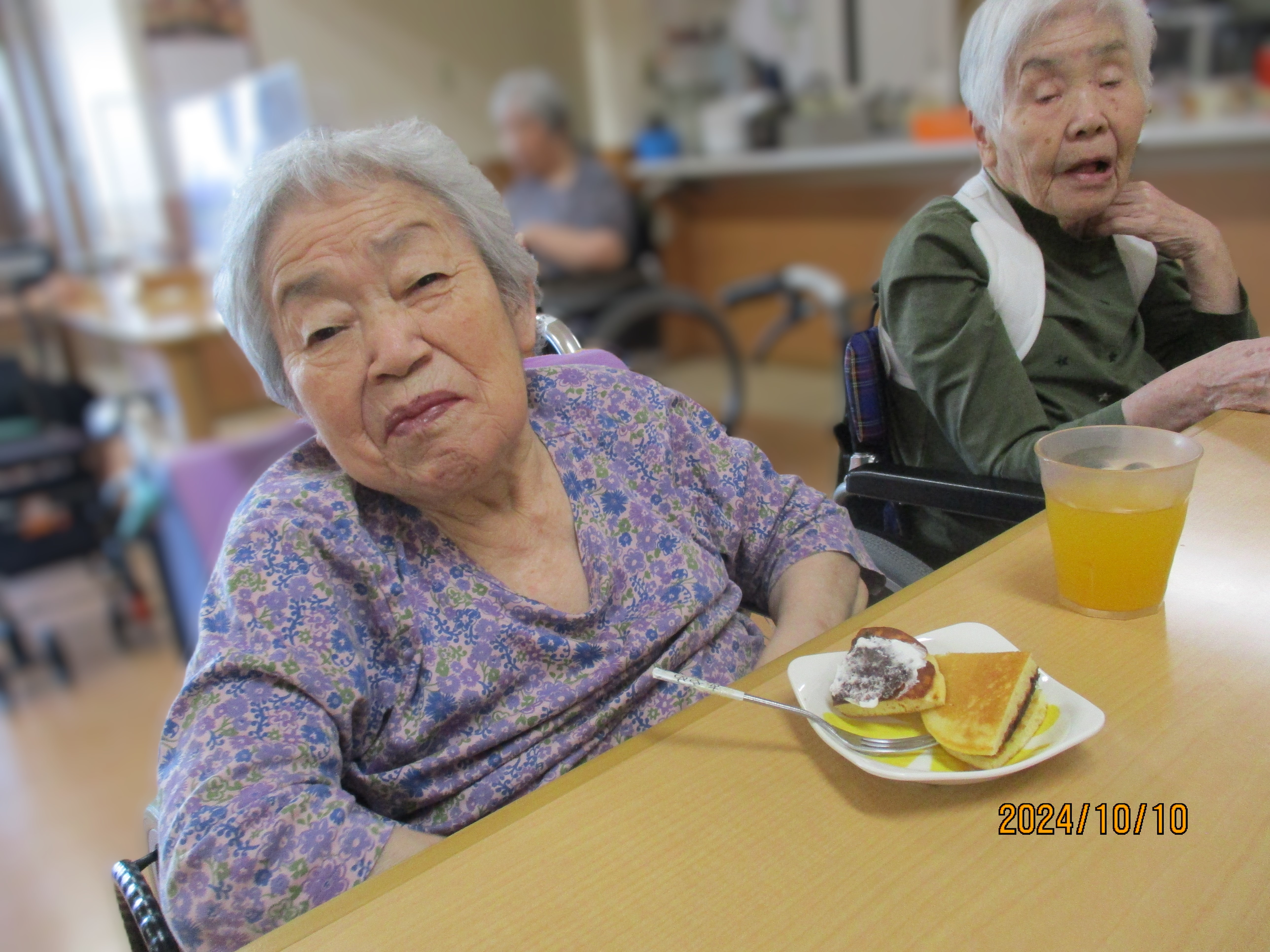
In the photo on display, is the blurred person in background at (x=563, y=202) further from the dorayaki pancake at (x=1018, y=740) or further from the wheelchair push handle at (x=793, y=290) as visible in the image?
the dorayaki pancake at (x=1018, y=740)

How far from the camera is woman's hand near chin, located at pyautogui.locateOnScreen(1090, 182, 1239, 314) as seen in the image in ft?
3.09

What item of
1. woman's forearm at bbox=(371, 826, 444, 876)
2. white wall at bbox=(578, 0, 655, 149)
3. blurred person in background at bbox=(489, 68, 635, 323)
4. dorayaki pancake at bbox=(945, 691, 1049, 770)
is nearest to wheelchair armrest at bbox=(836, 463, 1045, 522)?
dorayaki pancake at bbox=(945, 691, 1049, 770)

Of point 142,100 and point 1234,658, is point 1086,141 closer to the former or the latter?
point 1234,658

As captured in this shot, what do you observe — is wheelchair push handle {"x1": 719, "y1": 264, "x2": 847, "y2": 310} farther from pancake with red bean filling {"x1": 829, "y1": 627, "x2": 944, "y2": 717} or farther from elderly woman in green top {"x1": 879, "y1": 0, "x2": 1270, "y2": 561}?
pancake with red bean filling {"x1": 829, "y1": 627, "x2": 944, "y2": 717}

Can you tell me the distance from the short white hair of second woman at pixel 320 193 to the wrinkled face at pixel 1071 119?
0.49 metres

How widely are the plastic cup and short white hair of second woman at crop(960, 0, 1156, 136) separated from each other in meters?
0.34

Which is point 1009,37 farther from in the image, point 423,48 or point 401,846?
point 423,48

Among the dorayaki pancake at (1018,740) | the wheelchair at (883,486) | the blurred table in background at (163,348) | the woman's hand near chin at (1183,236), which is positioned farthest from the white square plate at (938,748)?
the blurred table in background at (163,348)

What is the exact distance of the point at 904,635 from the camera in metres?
0.69

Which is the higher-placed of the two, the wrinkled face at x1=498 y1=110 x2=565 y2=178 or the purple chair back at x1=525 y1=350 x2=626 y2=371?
the wrinkled face at x1=498 y1=110 x2=565 y2=178

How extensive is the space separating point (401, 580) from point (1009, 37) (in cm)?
71

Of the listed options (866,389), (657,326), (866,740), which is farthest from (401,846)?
(657,326)

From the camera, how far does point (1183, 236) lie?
3.16 ft

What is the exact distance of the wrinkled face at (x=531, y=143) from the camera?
343 cm
